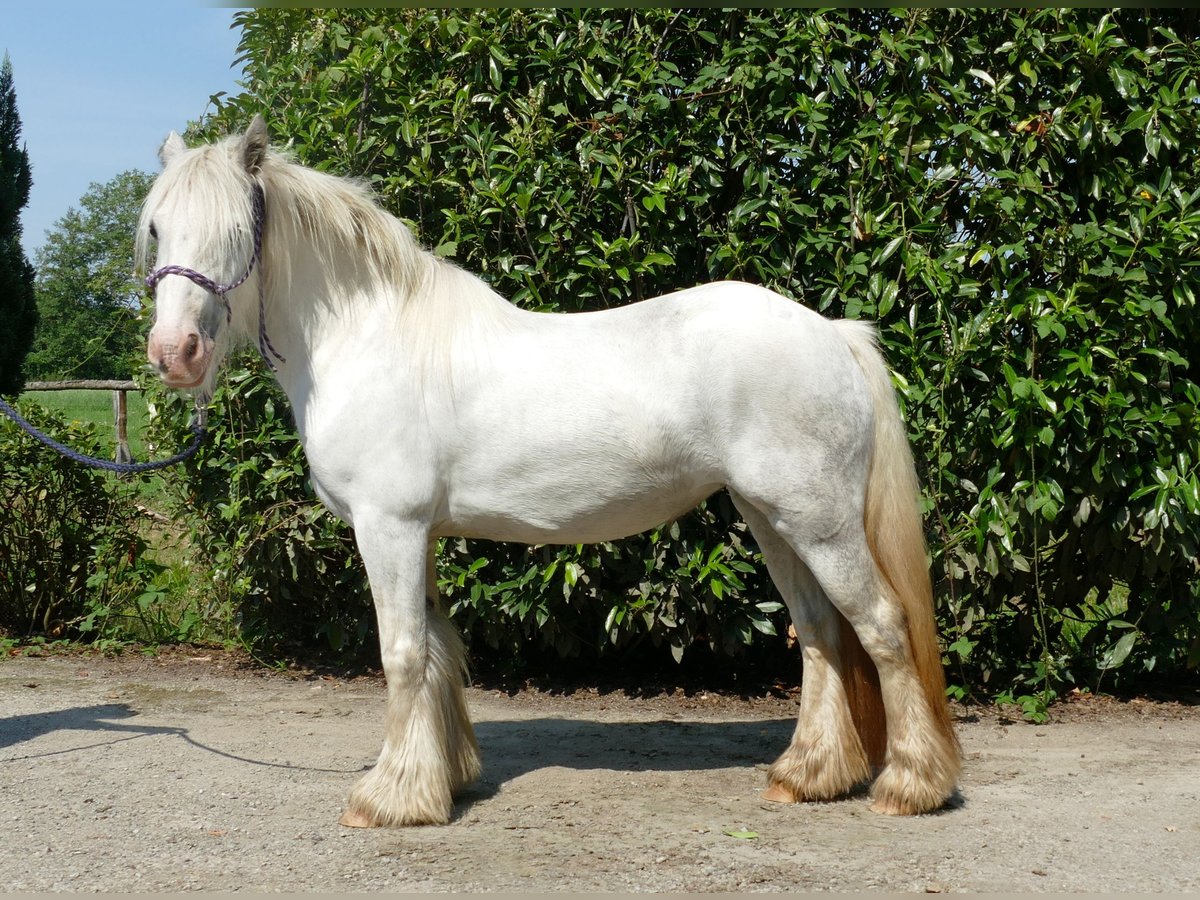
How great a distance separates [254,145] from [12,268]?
279 inches

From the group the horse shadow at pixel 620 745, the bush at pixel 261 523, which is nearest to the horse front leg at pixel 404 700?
the horse shadow at pixel 620 745

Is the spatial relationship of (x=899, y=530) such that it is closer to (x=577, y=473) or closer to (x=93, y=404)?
(x=577, y=473)

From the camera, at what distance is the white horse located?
3.41 m

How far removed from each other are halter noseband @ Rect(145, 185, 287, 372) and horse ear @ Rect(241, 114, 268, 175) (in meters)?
0.08

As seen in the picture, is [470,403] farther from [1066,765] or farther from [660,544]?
[1066,765]

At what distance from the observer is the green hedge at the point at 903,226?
4.65 meters

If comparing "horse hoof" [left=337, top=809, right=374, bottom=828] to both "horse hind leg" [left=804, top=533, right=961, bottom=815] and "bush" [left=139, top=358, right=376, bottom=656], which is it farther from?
"bush" [left=139, top=358, right=376, bottom=656]

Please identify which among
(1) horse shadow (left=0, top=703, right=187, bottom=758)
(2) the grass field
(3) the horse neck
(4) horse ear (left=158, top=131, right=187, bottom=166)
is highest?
(2) the grass field

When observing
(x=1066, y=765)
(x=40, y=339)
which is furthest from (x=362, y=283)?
(x=40, y=339)

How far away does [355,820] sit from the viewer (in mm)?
3428

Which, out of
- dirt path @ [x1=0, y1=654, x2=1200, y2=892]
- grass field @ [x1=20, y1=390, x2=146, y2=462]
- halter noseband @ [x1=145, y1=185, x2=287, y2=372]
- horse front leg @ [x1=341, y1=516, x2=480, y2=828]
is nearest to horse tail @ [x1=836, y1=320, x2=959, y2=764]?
dirt path @ [x1=0, y1=654, x2=1200, y2=892]

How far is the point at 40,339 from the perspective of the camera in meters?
26.8

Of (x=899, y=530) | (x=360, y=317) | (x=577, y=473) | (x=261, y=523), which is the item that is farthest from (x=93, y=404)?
(x=899, y=530)

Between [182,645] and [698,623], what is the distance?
346 cm
